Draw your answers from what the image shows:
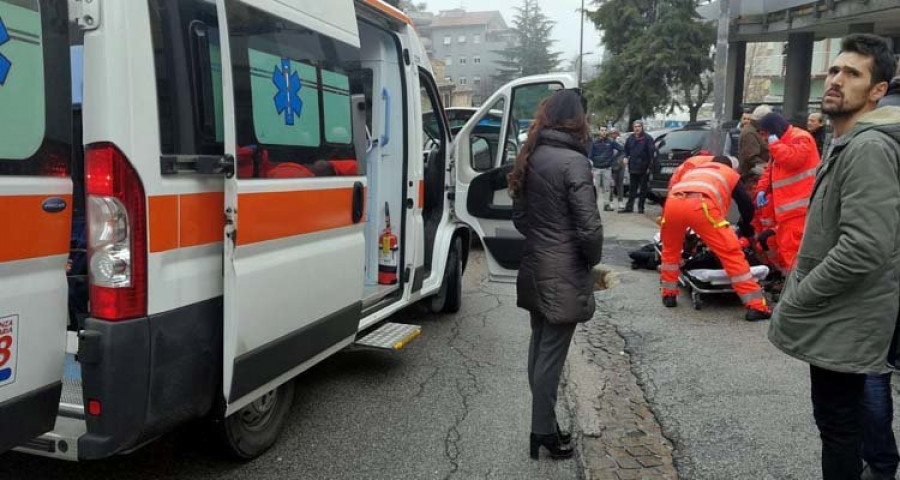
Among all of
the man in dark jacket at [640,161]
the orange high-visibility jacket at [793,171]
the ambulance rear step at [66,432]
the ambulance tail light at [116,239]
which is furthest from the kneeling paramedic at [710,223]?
the man in dark jacket at [640,161]

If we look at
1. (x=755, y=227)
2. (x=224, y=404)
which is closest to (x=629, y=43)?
(x=755, y=227)

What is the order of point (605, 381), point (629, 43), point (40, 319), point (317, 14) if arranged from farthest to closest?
point (629, 43)
point (605, 381)
point (317, 14)
point (40, 319)

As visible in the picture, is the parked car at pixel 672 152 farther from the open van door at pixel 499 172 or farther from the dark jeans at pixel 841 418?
the dark jeans at pixel 841 418

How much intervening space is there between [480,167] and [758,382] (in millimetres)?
2851

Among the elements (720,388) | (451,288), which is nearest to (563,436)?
(720,388)

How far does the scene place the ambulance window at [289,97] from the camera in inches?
118

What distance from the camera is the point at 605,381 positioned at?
4805mm

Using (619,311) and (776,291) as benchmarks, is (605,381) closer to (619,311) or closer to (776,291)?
(619,311)

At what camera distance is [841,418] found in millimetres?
2486

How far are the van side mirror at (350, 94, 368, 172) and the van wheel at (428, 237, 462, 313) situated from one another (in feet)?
7.30

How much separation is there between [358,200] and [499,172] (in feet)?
6.13

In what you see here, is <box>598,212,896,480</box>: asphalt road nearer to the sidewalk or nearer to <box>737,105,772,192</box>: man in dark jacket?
the sidewalk

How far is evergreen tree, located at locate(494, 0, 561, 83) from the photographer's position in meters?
73.2

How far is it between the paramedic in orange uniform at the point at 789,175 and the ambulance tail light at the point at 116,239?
17.3ft
